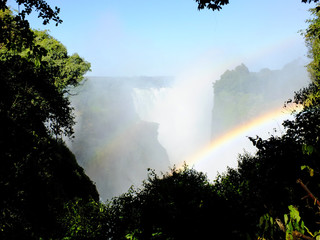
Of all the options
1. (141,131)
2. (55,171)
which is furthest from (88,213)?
(141,131)

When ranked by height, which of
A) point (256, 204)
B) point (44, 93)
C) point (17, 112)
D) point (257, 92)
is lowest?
point (256, 204)

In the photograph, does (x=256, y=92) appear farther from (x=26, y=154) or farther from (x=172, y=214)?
(x=26, y=154)

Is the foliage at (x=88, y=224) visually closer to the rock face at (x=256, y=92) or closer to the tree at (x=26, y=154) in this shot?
the tree at (x=26, y=154)

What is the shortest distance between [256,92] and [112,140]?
148m

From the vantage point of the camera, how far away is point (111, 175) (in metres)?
96.7

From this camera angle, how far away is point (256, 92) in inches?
7352

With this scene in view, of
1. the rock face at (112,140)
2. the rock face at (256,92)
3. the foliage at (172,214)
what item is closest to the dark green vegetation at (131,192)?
Answer: the foliage at (172,214)

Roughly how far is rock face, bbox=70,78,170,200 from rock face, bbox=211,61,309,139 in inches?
3615

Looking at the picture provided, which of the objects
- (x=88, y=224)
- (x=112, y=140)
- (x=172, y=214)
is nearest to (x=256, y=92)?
(x=112, y=140)

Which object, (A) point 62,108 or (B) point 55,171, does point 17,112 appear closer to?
(A) point 62,108

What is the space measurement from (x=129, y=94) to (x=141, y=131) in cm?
3502

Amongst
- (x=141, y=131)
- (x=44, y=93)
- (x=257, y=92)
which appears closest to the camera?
(x=44, y=93)

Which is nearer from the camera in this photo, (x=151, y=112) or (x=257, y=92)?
(x=151, y=112)

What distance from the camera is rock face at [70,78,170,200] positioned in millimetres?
94038
